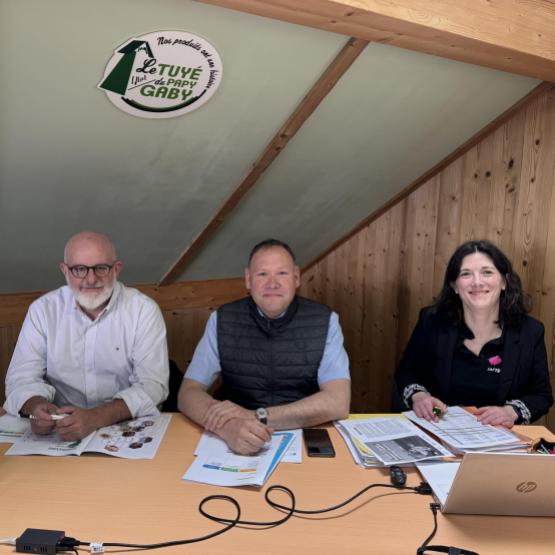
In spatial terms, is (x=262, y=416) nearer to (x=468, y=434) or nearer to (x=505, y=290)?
(x=468, y=434)

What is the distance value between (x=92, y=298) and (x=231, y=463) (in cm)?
91

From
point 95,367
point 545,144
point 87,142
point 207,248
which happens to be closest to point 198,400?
point 95,367

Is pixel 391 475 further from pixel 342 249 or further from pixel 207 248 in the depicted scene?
pixel 342 249

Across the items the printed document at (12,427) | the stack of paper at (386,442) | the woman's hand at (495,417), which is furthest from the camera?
the woman's hand at (495,417)

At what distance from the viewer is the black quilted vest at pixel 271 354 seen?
78.5 inches

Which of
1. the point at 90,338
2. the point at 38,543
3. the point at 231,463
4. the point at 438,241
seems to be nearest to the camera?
the point at 38,543

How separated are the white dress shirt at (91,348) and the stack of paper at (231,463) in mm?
485

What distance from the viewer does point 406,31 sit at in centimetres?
170

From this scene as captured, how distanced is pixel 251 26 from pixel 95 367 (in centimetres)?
139

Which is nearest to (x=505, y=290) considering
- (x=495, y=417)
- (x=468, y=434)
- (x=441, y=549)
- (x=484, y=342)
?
(x=484, y=342)

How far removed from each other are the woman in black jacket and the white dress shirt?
3.34 ft

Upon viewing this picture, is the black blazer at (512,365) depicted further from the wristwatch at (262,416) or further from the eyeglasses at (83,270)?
the eyeglasses at (83,270)

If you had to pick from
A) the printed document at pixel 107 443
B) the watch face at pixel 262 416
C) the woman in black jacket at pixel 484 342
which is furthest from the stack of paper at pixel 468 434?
the printed document at pixel 107 443

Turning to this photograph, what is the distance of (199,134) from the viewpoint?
2.22m
